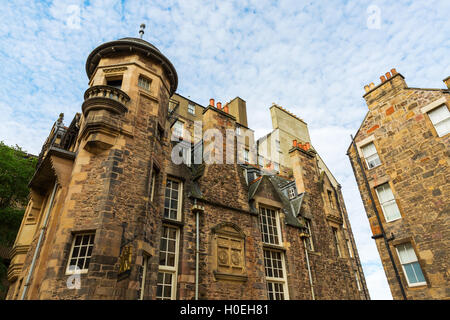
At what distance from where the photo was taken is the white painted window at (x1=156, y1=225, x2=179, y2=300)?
9921 mm

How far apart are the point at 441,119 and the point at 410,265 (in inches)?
296

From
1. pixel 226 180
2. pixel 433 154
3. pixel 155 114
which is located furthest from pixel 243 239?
pixel 433 154

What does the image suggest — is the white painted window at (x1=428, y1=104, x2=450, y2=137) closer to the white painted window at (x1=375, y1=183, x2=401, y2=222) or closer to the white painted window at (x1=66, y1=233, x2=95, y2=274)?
the white painted window at (x1=375, y1=183, x2=401, y2=222)

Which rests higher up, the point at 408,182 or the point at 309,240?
the point at 408,182

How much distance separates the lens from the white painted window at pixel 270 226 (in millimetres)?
13891

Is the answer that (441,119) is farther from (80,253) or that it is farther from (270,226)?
(80,253)

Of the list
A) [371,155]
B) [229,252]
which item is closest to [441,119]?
[371,155]

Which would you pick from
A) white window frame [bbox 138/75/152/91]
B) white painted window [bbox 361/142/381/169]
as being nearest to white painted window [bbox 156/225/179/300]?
white window frame [bbox 138/75/152/91]

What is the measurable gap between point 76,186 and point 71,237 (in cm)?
170

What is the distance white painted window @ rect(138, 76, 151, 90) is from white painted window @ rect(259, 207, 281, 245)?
318 inches

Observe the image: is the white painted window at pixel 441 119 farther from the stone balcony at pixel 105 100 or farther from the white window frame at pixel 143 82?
the stone balcony at pixel 105 100

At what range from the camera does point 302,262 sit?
1402cm

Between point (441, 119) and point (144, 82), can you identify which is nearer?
point (144, 82)

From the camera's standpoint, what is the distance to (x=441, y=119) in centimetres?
1451
